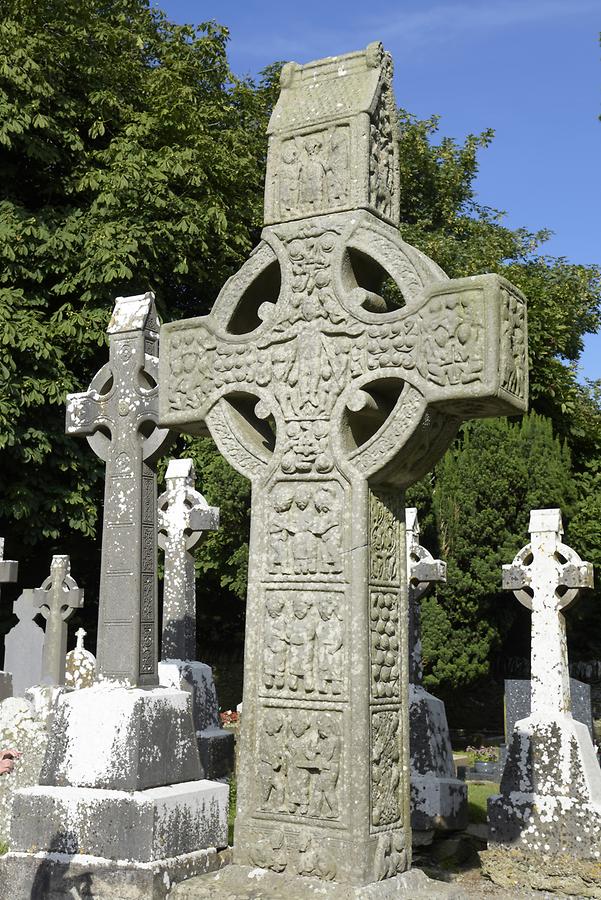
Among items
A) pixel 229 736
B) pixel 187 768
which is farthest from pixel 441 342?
pixel 229 736

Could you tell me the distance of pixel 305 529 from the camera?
4.62 metres

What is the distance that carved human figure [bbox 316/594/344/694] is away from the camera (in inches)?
174

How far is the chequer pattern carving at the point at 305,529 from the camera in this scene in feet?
14.9

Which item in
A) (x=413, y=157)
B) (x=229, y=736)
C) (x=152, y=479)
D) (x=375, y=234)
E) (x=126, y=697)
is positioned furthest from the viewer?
(x=413, y=157)

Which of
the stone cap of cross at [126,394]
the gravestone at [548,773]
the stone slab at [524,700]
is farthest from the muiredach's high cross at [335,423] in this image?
the stone slab at [524,700]

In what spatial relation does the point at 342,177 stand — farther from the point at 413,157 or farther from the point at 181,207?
the point at 413,157

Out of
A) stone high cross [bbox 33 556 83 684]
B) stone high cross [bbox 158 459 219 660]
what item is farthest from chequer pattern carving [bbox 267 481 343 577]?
stone high cross [bbox 33 556 83 684]

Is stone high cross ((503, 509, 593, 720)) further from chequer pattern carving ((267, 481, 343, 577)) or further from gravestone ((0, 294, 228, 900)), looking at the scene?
chequer pattern carving ((267, 481, 343, 577))

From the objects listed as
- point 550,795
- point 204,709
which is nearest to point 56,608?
point 204,709

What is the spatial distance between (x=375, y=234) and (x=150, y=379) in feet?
7.26

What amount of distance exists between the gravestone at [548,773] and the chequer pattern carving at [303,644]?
3.71 m

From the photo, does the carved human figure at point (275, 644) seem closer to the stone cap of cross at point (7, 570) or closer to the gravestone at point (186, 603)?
the gravestone at point (186, 603)

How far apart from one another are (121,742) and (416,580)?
5774 mm

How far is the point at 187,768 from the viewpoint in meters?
5.70
